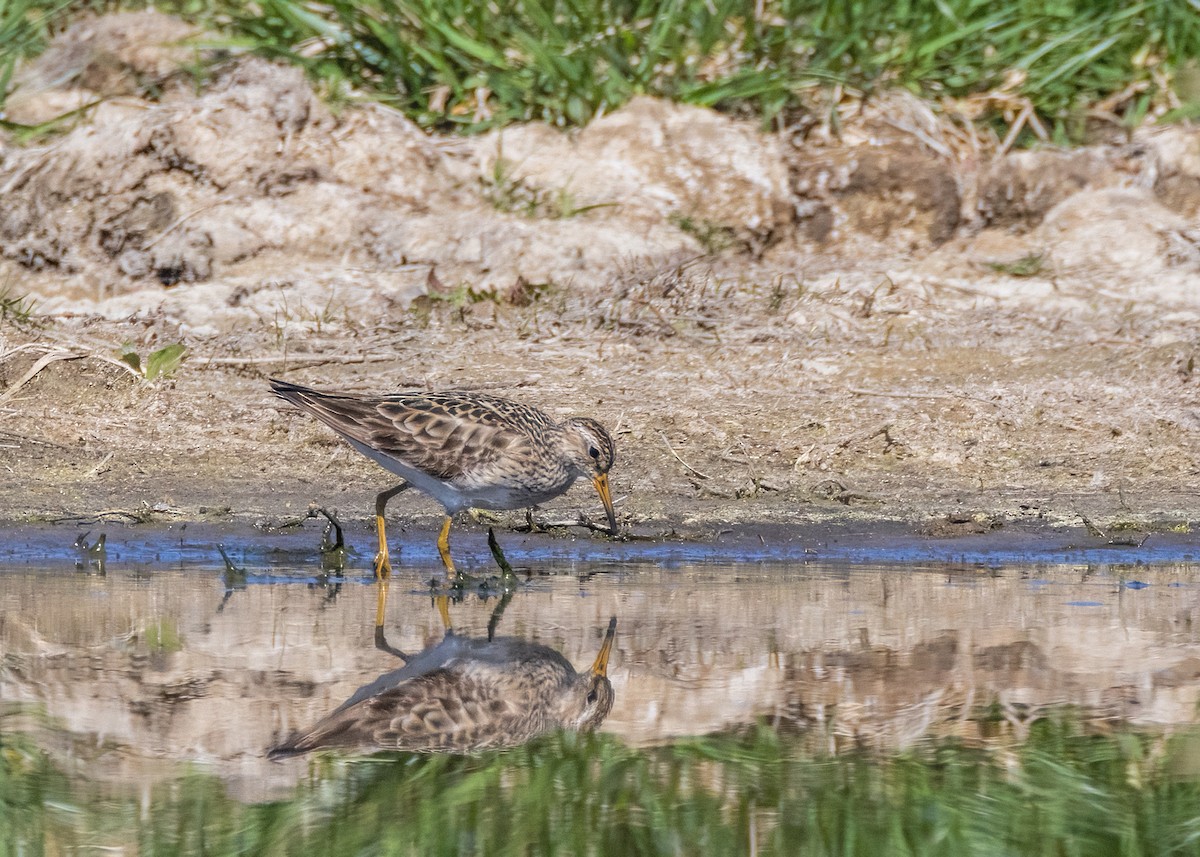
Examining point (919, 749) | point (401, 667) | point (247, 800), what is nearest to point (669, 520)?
point (401, 667)

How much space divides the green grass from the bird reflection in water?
7161 millimetres

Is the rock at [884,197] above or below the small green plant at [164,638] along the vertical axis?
above

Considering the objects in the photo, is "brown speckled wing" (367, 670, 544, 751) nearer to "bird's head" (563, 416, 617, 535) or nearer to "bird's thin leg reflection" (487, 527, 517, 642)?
"bird's thin leg reflection" (487, 527, 517, 642)

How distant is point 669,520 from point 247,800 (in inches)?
184

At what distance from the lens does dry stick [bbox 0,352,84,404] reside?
10320 mm

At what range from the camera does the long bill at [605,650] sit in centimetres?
596

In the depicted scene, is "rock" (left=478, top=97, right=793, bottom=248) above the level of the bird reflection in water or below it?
above

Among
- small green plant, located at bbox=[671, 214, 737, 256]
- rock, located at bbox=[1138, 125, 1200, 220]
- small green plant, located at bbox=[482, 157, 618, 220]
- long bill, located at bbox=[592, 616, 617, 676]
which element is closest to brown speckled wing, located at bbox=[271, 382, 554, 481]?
long bill, located at bbox=[592, 616, 617, 676]

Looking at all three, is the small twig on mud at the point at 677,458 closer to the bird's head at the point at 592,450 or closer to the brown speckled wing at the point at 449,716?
the bird's head at the point at 592,450

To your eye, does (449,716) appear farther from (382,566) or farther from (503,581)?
(382,566)

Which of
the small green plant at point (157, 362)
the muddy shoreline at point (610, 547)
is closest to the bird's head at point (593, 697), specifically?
the muddy shoreline at point (610, 547)

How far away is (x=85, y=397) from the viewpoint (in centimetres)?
1037

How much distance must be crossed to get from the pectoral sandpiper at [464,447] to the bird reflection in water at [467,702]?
199 centimetres

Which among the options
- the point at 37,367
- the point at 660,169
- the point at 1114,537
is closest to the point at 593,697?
the point at 1114,537
